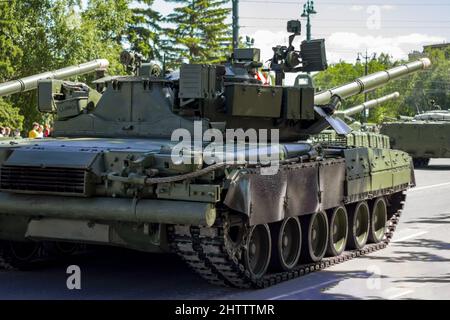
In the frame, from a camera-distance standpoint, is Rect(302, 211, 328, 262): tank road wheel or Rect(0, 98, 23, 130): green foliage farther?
Rect(0, 98, 23, 130): green foliage

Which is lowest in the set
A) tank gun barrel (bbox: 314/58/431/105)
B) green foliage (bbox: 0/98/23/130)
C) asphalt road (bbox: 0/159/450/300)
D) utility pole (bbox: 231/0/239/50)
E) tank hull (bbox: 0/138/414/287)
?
asphalt road (bbox: 0/159/450/300)

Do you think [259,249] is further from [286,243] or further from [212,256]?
[212,256]

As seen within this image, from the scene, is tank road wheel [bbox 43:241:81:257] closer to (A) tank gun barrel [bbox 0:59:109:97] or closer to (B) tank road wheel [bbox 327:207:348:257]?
(B) tank road wheel [bbox 327:207:348:257]

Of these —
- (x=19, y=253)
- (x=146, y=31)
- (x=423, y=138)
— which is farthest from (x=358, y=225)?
(x=146, y=31)

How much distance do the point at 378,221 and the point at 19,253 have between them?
6.04m

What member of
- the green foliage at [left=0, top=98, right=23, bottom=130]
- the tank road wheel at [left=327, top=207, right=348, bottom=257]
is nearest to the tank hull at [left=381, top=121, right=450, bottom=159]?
the green foliage at [left=0, top=98, right=23, bottom=130]

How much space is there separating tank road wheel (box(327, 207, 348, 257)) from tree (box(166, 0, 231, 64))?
49.3 meters

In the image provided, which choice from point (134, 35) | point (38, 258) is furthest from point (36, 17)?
point (38, 258)

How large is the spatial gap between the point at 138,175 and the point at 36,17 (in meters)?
27.8

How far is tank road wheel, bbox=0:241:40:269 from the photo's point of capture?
11320 millimetres

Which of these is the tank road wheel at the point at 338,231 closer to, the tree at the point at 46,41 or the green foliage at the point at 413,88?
the tree at the point at 46,41

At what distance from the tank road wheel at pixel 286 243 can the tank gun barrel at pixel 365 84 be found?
12.8ft

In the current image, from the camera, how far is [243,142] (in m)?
11.2

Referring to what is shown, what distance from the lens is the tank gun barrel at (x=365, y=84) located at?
1542 centimetres
